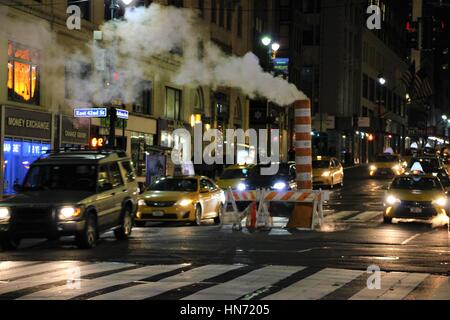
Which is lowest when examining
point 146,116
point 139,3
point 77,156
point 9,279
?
point 9,279

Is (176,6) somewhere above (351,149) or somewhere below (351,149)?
above

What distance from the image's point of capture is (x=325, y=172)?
39.3 metres

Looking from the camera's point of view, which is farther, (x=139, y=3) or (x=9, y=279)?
(x=139, y=3)

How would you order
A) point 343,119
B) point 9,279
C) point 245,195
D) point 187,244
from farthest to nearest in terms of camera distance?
point 343,119, point 245,195, point 187,244, point 9,279

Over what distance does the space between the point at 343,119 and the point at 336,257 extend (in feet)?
218

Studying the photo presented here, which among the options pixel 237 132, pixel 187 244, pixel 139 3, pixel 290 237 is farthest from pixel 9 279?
pixel 237 132

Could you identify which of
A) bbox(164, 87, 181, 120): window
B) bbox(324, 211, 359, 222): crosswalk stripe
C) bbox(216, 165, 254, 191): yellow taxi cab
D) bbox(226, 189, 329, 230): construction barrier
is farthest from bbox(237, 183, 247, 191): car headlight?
bbox(164, 87, 181, 120): window

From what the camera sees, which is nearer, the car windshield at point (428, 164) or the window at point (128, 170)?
the window at point (128, 170)

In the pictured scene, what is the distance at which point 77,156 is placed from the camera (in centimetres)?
1669

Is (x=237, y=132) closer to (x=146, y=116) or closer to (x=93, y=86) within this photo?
(x=146, y=116)

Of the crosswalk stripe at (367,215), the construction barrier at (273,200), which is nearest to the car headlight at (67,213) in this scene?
the construction barrier at (273,200)

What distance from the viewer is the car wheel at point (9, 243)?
49.8ft

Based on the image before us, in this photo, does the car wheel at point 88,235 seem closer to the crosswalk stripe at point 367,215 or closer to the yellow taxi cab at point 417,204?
the yellow taxi cab at point 417,204

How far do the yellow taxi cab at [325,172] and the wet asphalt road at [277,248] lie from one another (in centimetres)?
1731
